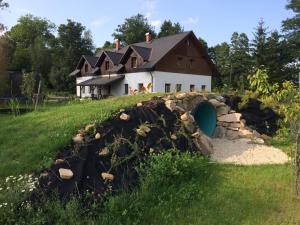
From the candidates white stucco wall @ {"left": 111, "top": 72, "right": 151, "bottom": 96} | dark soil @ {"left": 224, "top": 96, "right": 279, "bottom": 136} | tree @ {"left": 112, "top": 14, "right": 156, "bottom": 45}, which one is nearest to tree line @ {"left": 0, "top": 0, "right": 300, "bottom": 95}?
tree @ {"left": 112, "top": 14, "right": 156, "bottom": 45}

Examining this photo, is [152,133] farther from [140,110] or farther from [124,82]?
[124,82]

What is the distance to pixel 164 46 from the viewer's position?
33.2 m

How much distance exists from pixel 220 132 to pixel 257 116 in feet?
5.48

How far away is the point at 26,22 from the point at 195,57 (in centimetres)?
4890

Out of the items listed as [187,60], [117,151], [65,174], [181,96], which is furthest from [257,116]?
[187,60]

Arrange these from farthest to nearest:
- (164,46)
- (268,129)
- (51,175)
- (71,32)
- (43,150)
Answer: (71,32), (164,46), (268,129), (43,150), (51,175)

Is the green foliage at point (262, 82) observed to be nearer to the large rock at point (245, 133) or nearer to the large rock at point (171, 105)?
the large rock at point (171, 105)

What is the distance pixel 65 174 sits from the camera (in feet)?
19.0

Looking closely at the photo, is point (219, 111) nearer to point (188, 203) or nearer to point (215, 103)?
point (215, 103)

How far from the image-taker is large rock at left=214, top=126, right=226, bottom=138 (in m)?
11.2

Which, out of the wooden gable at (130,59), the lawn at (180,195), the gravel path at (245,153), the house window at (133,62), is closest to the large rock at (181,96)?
the gravel path at (245,153)

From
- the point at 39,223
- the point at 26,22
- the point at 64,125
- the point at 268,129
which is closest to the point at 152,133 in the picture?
the point at 64,125

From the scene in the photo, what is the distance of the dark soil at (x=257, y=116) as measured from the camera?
38.0ft

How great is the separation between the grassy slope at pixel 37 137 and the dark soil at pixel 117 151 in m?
0.44
